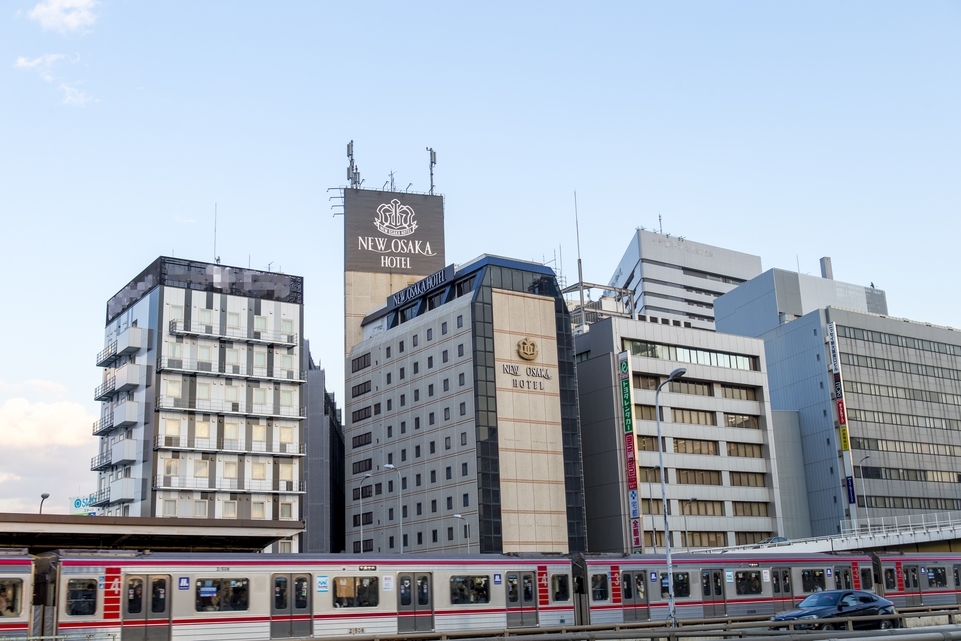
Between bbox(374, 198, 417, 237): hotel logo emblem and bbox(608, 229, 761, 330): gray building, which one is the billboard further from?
bbox(608, 229, 761, 330): gray building

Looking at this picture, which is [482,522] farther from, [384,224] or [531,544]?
[384,224]

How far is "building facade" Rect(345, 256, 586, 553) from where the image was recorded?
96.9 m

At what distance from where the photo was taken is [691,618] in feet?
162

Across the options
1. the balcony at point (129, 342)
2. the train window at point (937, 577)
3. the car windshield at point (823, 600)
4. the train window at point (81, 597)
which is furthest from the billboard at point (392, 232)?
the train window at point (81, 597)

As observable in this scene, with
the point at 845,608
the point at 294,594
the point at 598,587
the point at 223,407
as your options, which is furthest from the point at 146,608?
the point at 223,407

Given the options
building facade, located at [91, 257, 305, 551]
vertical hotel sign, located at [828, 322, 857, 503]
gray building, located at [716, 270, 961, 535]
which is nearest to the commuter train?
building facade, located at [91, 257, 305, 551]

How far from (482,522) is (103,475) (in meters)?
35.7

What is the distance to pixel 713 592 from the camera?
5084 cm

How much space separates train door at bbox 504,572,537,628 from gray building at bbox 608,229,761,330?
141 m

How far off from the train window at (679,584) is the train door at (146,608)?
24479 millimetres

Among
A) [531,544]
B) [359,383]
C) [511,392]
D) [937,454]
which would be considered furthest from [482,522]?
[937,454]

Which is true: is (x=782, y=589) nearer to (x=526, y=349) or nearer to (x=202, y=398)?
(x=526, y=349)

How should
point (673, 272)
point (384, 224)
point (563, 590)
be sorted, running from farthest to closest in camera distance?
point (673, 272) < point (384, 224) < point (563, 590)

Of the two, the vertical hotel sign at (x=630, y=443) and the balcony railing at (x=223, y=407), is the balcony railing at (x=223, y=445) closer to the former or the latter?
the balcony railing at (x=223, y=407)
